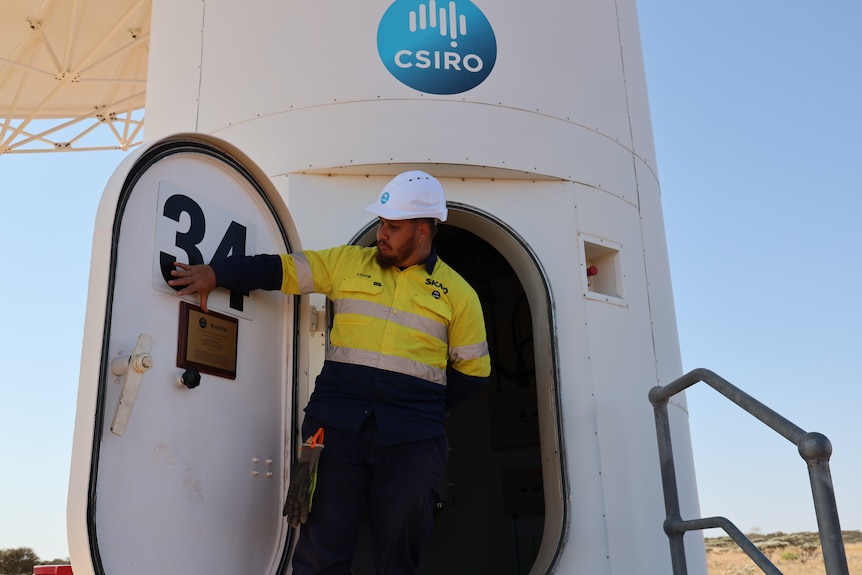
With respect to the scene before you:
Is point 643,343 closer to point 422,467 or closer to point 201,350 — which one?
point 422,467

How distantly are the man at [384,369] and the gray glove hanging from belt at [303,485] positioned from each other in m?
0.03

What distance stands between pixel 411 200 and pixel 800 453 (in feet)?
5.06

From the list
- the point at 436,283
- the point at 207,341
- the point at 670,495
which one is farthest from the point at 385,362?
the point at 670,495

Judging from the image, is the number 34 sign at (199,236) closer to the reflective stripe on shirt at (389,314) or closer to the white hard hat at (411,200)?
the reflective stripe on shirt at (389,314)

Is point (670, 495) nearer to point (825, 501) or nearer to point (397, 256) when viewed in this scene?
point (825, 501)

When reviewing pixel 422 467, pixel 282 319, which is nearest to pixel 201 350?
pixel 282 319

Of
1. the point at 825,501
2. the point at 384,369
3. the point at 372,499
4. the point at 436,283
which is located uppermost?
the point at 436,283

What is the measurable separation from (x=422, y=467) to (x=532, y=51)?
2.10 meters

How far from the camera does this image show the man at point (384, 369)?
2939mm

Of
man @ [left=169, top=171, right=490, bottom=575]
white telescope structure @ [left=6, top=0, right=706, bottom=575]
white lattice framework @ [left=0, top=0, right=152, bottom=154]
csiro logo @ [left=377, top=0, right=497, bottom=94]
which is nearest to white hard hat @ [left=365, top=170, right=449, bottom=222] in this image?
man @ [left=169, top=171, right=490, bottom=575]

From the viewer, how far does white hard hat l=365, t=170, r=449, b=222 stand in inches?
125

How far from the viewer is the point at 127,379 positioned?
2520mm

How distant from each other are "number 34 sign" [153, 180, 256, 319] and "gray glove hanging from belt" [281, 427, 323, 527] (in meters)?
0.58

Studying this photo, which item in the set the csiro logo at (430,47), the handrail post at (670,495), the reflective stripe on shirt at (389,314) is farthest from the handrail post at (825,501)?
the csiro logo at (430,47)
